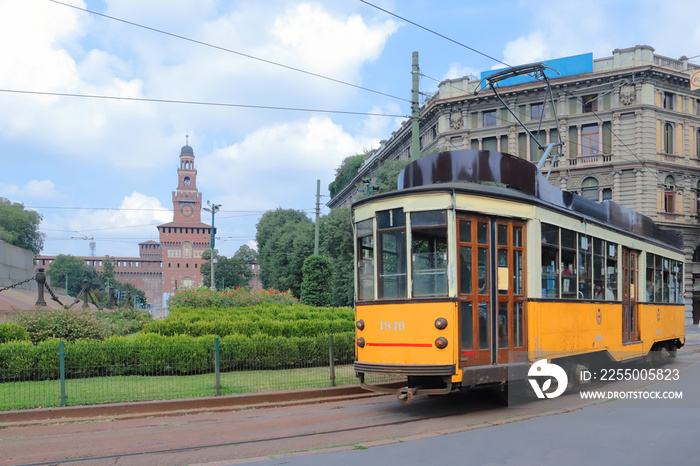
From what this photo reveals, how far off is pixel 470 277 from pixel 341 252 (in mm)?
38524

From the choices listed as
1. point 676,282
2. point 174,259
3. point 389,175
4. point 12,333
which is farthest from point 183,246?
point 676,282

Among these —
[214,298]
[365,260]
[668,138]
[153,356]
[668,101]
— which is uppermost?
[668,101]

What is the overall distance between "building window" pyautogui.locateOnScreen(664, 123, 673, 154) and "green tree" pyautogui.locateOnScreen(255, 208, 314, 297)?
29739mm

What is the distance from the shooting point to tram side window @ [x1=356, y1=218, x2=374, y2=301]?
402 inches

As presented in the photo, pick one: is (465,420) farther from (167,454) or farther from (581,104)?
(581,104)

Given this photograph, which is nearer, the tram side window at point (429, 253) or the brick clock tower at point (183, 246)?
the tram side window at point (429, 253)

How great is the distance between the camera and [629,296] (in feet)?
46.6

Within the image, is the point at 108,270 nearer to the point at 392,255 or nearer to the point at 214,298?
the point at 214,298

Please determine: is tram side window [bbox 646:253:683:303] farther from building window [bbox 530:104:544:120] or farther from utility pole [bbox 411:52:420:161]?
building window [bbox 530:104:544:120]

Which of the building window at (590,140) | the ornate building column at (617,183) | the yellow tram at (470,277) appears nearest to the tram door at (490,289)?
the yellow tram at (470,277)

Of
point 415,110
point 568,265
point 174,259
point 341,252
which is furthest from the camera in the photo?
point 174,259

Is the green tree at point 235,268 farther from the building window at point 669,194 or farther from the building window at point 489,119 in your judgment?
the building window at point 669,194

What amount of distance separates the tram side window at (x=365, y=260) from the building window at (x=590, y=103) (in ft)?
133

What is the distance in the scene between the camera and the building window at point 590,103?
4653 centimetres
